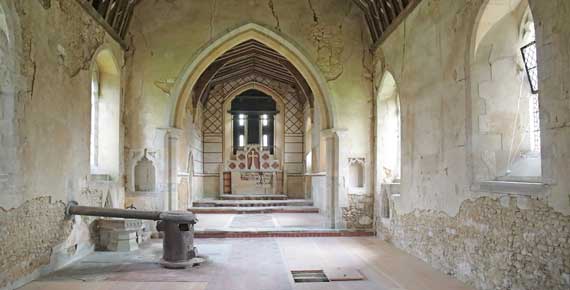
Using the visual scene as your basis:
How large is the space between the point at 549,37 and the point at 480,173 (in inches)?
60.3

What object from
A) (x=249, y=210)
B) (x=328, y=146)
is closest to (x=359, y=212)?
(x=328, y=146)

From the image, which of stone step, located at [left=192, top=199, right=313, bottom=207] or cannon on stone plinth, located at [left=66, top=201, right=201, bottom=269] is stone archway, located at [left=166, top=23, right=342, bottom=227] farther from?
stone step, located at [left=192, top=199, right=313, bottom=207]

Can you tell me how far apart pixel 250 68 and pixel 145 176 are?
6.25 m

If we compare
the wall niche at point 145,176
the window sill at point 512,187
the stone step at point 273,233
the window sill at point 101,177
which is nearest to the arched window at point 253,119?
the wall niche at point 145,176

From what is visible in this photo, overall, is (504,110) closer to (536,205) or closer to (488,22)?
(488,22)

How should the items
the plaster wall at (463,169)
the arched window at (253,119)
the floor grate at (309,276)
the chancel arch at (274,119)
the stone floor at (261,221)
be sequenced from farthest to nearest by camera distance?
the arched window at (253,119) < the chancel arch at (274,119) < the stone floor at (261,221) < the floor grate at (309,276) < the plaster wall at (463,169)

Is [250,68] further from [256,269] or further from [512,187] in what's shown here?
[512,187]

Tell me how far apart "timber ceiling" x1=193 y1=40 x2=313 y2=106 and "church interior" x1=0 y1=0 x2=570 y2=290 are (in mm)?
241

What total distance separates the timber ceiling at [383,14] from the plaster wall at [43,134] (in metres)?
4.28

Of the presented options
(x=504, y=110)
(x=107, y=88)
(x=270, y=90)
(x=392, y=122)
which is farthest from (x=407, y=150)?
(x=270, y=90)

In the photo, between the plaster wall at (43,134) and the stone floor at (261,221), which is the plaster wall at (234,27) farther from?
the stone floor at (261,221)

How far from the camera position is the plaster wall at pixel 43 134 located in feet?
13.9

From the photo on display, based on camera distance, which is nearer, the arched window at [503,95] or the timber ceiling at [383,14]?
the arched window at [503,95]

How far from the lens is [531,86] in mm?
4160
